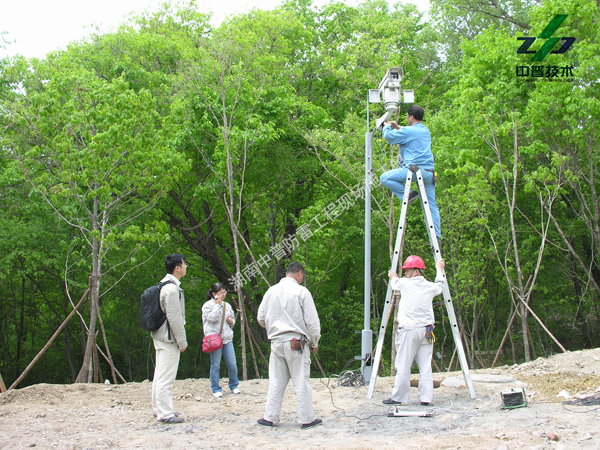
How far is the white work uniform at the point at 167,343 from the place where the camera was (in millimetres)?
5184

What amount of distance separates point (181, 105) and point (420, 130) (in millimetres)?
7294

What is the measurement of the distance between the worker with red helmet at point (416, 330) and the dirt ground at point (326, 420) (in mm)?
226

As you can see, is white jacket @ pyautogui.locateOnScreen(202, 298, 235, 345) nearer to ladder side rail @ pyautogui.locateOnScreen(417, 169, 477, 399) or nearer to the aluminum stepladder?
the aluminum stepladder

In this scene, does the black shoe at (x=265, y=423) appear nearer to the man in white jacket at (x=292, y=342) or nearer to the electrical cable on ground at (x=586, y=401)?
the man in white jacket at (x=292, y=342)

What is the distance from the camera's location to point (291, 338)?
4.91 m

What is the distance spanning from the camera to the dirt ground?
4.21m

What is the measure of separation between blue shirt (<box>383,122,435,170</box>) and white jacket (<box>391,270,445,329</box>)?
1.41 m

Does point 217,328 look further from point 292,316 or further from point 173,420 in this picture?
point 292,316

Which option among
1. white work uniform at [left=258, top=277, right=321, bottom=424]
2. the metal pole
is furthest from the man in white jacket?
the metal pole

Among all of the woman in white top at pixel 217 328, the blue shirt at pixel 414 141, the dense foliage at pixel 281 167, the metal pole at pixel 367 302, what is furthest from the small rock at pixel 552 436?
the dense foliage at pixel 281 167

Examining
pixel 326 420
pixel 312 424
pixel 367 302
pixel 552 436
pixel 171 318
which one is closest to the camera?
pixel 552 436

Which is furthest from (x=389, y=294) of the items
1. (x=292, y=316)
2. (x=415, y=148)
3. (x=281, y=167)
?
(x=281, y=167)

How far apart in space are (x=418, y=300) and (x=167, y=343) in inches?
108

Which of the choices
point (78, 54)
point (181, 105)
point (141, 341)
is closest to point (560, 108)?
point (181, 105)
